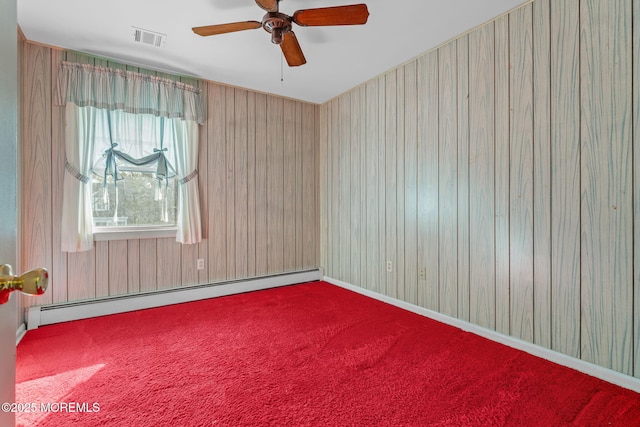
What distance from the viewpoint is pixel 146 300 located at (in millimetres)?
2973

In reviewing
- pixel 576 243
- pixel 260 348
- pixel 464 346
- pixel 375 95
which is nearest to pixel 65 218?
pixel 260 348

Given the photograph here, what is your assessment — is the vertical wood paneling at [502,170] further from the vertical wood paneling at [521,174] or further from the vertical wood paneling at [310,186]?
the vertical wood paneling at [310,186]

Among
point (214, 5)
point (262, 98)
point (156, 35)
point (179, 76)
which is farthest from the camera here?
point (262, 98)

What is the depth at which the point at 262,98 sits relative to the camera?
3707 mm

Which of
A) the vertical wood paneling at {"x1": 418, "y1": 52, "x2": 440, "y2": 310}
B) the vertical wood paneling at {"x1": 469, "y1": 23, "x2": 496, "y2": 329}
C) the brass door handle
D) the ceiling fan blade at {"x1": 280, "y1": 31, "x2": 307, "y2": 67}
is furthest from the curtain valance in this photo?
the brass door handle

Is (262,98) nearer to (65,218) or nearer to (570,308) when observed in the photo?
(65,218)

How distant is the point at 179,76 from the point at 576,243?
377 cm

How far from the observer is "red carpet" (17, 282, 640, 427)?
4.75 feet

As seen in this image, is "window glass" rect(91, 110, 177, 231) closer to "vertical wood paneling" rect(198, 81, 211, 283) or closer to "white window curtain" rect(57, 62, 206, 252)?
"white window curtain" rect(57, 62, 206, 252)

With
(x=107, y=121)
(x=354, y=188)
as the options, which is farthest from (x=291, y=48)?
(x=107, y=121)

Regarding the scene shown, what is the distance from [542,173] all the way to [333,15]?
1722mm

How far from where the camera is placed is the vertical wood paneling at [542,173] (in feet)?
6.49

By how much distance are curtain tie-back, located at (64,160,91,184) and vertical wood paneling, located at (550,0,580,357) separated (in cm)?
373

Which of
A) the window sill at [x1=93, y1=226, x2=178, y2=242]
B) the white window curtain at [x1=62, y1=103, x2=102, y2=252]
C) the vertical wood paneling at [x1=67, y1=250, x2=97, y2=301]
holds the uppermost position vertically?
the white window curtain at [x1=62, y1=103, x2=102, y2=252]
